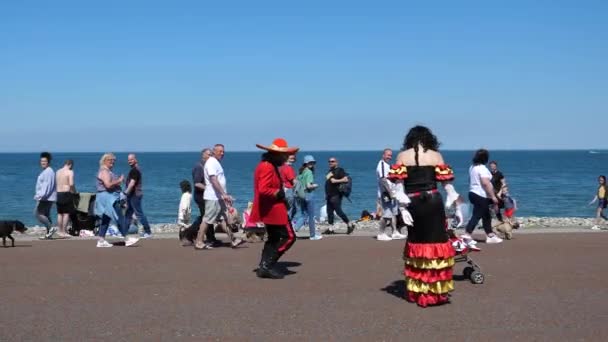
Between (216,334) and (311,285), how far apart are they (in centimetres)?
249

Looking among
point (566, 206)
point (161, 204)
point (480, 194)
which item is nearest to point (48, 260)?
point (480, 194)

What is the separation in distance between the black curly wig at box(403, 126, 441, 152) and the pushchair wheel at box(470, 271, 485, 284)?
1774 millimetres

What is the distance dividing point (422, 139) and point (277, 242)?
2.69 meters

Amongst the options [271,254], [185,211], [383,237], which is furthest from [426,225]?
[185,211]

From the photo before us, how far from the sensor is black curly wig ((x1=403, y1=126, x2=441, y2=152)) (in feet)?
26.5

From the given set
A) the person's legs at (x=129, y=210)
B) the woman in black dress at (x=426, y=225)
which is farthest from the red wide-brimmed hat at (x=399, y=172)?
the person's legs at (x=129, y=210)

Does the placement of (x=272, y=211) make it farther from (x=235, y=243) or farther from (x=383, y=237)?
(x=383, y=237)

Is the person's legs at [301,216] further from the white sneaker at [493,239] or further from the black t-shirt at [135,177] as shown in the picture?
the white sneaker at [493,239]

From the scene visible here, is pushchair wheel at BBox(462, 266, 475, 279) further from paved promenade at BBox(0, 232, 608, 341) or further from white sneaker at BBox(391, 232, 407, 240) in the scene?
white sneaker at BBox(391, 232, 407, 240)

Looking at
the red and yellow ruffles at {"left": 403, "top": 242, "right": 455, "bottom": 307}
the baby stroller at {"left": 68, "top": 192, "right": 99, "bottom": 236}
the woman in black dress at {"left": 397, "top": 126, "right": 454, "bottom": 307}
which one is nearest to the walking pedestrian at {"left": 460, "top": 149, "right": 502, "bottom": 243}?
the woman in black dress at {"left": 397, "top": 126, "right": 454, "bottom": 307}

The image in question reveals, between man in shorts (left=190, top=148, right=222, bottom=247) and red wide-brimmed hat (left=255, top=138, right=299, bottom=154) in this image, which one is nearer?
red wide-brimmed hat (left=255, top=138, right=299, bottom=154)

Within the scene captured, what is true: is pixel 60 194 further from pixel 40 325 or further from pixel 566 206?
pixel 566 206

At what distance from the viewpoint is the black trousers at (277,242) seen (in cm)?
967

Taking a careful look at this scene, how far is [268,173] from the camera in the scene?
9820mm
